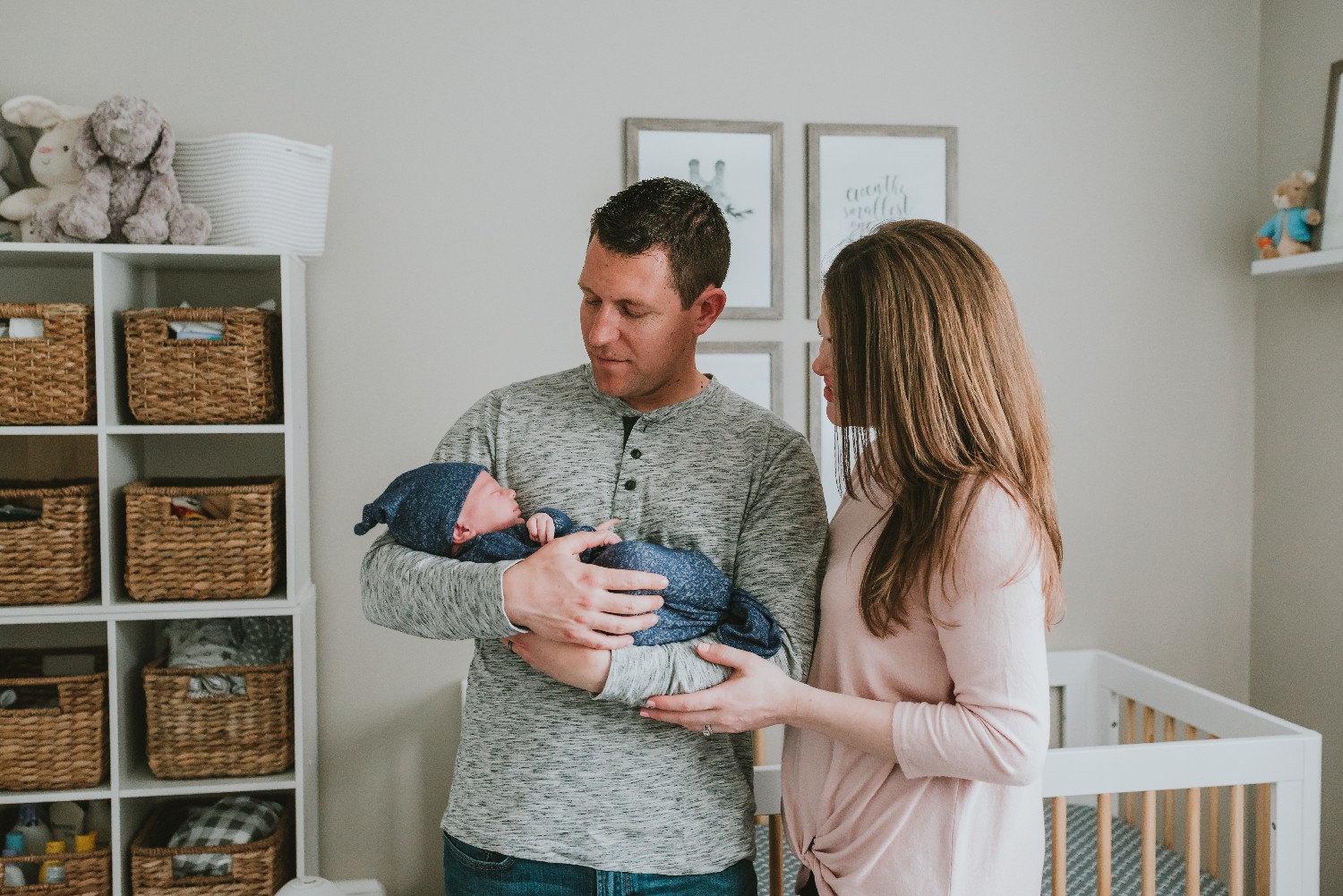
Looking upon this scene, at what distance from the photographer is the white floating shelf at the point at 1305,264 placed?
2.21 meters

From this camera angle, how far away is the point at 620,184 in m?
2.41

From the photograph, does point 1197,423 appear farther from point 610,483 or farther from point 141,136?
point 141,136

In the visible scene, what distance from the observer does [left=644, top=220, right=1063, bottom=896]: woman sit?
3.42 ft

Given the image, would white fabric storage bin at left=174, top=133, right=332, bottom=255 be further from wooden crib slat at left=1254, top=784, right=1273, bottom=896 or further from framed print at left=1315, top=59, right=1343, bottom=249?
framed print at left=1315, top=59, right=1343, bottom=249

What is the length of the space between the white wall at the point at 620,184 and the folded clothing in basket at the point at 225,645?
0.43ft

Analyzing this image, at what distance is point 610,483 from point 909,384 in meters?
0.39

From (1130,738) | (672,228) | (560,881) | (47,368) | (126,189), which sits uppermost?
(126,189)

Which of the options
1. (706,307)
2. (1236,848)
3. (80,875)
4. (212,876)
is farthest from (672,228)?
(80,875)

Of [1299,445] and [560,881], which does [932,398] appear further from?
[1299,445]

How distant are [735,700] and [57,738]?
1.64m

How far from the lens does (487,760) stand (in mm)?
1193

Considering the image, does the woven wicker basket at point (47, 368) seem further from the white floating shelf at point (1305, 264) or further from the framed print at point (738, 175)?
the white floating shelf at point (1305, 264)

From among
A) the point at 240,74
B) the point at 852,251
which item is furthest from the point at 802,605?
the point at 240,74

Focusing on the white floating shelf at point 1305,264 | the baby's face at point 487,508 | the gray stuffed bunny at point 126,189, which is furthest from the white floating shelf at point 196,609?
the white floating shelf at point 1305,264
